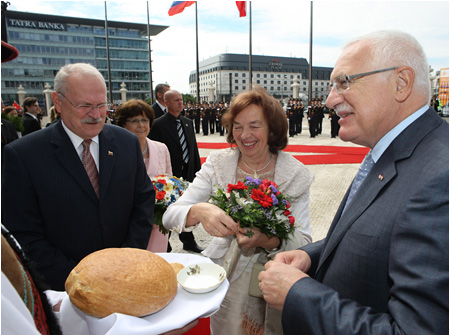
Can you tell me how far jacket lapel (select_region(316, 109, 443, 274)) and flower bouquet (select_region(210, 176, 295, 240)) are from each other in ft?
1.81

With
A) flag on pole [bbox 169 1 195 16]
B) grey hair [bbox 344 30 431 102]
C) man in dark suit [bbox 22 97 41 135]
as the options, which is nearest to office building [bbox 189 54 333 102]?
flag on pole [bbox 169 1 195 16]

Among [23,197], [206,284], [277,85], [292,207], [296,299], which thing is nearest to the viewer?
[296,299]

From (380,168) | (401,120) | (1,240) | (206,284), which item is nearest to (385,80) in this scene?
(401,120)

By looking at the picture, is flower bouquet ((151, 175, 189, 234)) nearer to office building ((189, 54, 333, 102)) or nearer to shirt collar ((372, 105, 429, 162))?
shirt collar ((372, 105, 429, 162))

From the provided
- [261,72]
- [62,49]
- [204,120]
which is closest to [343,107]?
[204,120]

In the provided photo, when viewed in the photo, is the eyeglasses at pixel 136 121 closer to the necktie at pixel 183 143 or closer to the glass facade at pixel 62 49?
the necktie at pixel 183 143

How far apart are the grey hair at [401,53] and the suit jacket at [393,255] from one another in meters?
0.15

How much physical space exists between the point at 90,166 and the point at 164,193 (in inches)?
32.3

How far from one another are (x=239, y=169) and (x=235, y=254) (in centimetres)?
78

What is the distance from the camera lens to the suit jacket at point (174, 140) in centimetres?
538

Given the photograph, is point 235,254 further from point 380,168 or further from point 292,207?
point 380,168

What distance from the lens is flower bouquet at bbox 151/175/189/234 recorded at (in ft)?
9.24

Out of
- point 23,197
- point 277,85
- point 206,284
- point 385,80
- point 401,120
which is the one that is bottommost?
point 206,284

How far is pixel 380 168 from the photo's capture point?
1.28m
